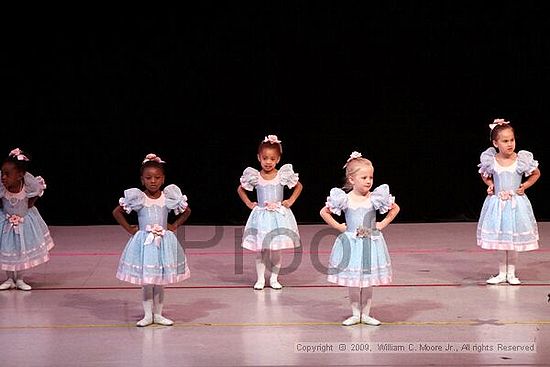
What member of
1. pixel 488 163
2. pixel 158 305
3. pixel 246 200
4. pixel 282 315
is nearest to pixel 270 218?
pixel 246 200

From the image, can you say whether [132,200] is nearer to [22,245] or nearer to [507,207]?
[22,245]

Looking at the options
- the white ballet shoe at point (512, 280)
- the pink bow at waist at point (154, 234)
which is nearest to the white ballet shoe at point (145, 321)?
the pink bow at waist at point (154, 234)

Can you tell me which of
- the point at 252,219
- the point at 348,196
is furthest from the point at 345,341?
the point at 252,219

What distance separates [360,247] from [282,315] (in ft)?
2.44

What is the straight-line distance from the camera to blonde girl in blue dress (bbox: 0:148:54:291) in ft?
22.7

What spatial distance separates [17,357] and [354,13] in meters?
5.07

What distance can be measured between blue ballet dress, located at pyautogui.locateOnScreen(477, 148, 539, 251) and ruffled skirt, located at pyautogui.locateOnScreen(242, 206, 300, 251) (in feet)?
4.34

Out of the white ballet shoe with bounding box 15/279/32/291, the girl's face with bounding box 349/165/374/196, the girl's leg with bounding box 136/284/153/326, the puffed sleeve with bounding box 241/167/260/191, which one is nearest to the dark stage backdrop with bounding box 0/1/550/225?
the puffed sleeve with bounding box 241/167/260/191

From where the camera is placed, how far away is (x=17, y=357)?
5367 millimetres

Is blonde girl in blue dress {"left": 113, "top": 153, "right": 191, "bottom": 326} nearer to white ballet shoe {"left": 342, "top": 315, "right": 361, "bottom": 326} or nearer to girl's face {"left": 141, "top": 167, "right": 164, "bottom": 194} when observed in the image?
girl's face {"left": 141, "top": 167, "right": 164, "bottom": 194}

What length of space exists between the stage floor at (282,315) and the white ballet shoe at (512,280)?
9 centimetres

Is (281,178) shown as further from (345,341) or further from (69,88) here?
(69,88)

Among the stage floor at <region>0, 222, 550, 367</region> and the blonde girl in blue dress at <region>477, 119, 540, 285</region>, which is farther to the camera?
the blonde girl in blue dress at <region>477, 119, 540, 285</region>

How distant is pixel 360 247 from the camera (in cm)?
582
